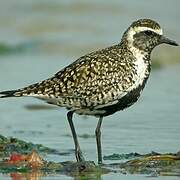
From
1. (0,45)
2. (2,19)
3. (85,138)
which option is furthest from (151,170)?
(2,19)

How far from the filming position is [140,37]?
11.4 metres

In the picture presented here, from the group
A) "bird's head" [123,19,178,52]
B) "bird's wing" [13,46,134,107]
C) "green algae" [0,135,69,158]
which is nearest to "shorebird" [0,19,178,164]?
"bird's wing" [13,46,134,107]

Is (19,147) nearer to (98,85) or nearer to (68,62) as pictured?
(98,85)

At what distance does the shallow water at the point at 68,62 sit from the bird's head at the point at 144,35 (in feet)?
3.84

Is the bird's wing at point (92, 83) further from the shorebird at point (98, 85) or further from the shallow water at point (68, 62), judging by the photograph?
the shallow water at point (68, 62)

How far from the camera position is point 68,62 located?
17.0m

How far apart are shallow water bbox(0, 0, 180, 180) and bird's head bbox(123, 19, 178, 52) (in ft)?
3.84

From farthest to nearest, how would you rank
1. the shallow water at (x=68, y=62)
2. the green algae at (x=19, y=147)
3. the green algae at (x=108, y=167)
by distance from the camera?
the shallow water at (x=68, y=62) < the green algae at (x=19, y=147) < the green algae at (x=108, y=167)

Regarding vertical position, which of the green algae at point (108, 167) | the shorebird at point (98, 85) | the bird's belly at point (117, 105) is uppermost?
the shorebird at point (98, 85)

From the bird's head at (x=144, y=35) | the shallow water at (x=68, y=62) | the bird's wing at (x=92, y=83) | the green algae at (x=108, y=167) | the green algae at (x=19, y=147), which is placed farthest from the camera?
the shallow water at (x=68, y=62)

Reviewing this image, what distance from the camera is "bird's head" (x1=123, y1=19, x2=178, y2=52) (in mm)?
11391

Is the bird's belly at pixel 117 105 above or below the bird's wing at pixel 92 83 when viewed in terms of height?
below

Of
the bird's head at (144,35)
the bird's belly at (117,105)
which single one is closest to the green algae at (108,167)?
the bird's belly at (117,105)

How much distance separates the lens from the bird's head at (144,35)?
11.4 meters
